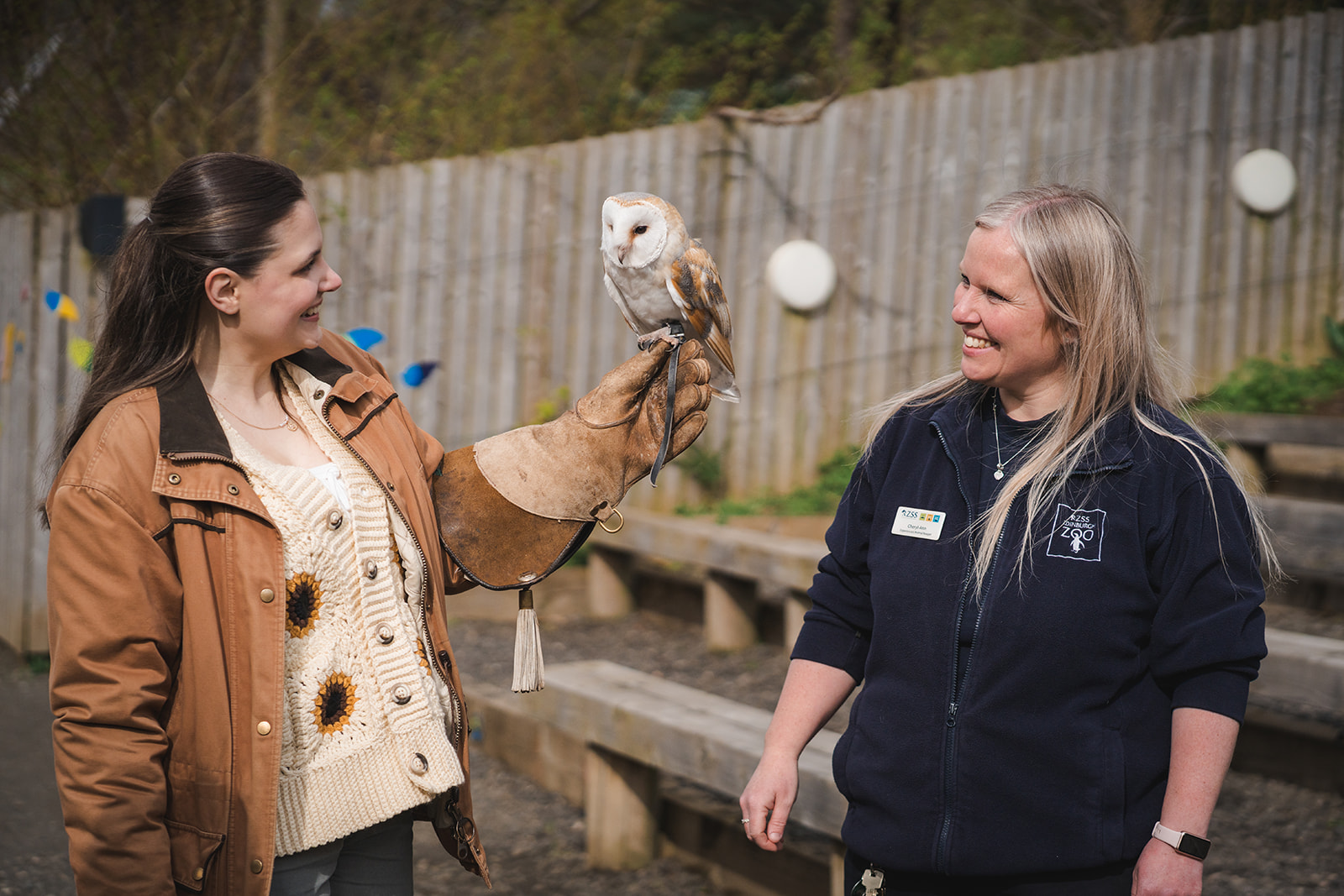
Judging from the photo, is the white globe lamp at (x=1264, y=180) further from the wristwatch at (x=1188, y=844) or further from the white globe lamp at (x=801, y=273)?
the wristwatch at (x=1188, y=844)

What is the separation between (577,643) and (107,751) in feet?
12.0

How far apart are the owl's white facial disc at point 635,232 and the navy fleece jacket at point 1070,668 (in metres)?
0.78

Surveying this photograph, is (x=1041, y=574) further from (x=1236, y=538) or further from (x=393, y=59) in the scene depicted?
(x=393, y=59)

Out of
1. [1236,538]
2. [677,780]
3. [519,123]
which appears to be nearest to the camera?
[1236,538]

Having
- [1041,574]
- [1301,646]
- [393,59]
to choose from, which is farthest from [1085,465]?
[393,59]

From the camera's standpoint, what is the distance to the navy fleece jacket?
57.1 inches

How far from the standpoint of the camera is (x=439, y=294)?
5.49 meters

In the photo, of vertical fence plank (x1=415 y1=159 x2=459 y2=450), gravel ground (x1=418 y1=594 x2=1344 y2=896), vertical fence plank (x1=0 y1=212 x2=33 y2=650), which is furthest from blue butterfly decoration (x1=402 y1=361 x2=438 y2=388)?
vertical fence plank (x1=0 y1=212 x2=33 y2=650)

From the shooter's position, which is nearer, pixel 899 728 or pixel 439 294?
pixel 899 728

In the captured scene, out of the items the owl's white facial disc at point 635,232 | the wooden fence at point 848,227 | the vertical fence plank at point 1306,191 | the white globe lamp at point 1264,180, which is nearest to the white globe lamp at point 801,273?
the wooden fence at point 848,227

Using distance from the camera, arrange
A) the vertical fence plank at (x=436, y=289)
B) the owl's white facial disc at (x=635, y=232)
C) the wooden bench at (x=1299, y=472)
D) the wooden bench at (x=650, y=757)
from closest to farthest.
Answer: the owl's white facial disc at (x=635, y=232) → the wooden bench at (x=650, y=757) → the wooden bench at (x=1299, y=472) → the vertical fence plank at (x=436, y=289)

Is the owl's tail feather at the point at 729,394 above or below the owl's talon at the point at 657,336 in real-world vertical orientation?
below

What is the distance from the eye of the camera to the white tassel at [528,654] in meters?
1.78

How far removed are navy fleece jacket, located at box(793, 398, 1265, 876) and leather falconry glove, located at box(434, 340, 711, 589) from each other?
1.73ft
